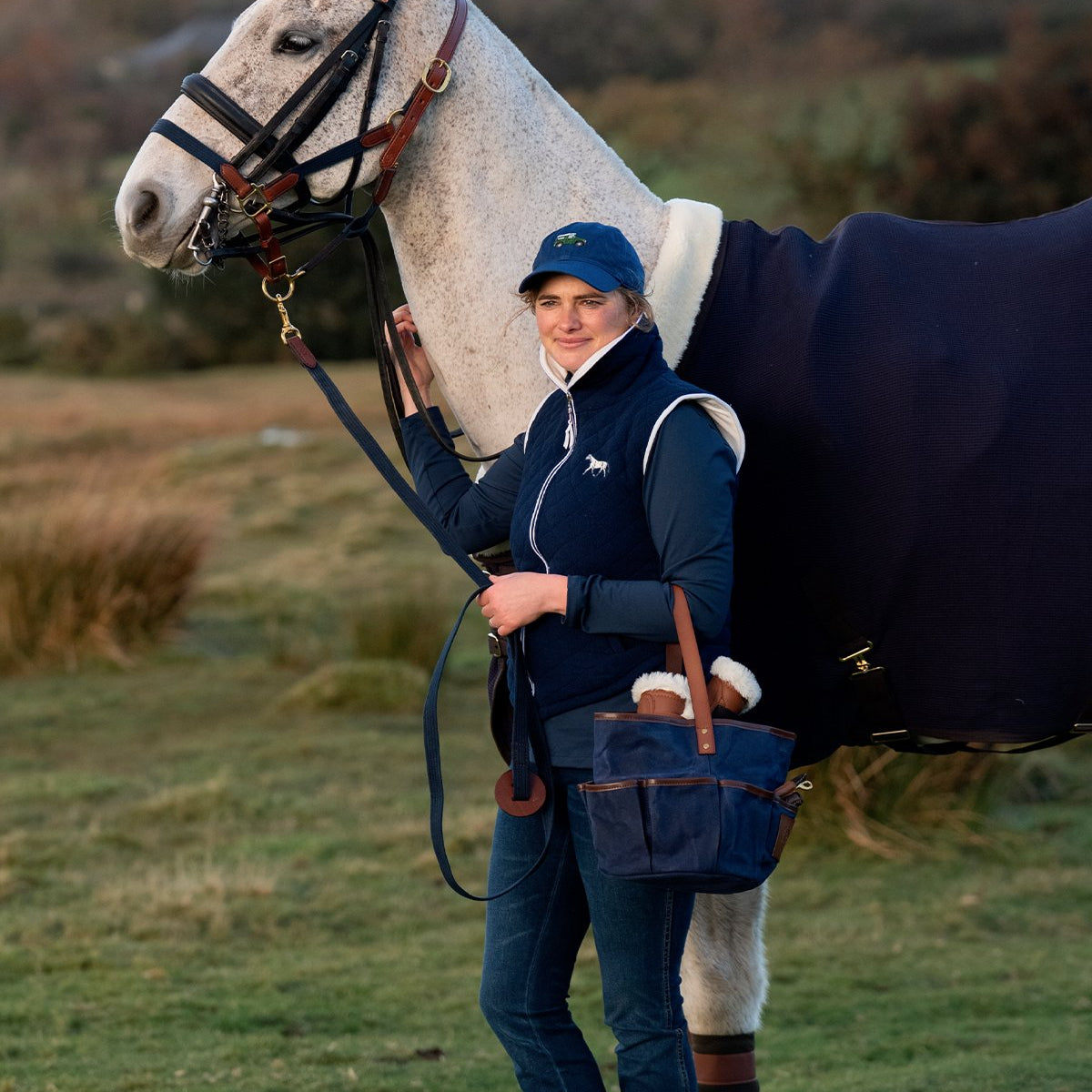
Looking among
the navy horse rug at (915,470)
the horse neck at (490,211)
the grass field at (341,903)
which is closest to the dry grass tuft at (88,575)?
the grass field at (341,903)

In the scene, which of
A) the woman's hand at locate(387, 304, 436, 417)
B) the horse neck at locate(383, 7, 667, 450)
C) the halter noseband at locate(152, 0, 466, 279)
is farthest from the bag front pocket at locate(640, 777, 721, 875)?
the halter noseband at locate(152, 0, 466, 279)

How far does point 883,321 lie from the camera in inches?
107

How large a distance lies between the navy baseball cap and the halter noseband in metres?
0.47

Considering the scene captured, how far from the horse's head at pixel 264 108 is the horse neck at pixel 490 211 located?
0.34 ft

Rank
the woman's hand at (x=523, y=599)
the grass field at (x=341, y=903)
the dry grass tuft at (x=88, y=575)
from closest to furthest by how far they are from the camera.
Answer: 1. the woman's hand at (x=523, y=599)
2. the grass field at (x=341, y=903)
3. the dry grass tuft at (x=88, y=575)

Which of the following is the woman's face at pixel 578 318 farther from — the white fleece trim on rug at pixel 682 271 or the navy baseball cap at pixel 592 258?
the white fleece trim on rug at pixel 682 271

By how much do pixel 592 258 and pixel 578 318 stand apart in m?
0.09

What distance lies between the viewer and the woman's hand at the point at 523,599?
→ 2.31 m

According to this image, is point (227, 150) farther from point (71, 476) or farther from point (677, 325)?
point (71, 476)

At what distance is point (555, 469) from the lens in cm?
241

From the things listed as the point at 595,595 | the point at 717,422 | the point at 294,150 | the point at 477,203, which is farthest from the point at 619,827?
the point at 294,150

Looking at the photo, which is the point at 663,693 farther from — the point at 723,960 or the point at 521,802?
the point at 723,960

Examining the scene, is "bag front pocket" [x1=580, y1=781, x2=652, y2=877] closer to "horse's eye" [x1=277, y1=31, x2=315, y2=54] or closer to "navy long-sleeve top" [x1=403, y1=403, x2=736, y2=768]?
"navy long-sleeve top" [x1=403, y1=403, x2=736, y2=768]

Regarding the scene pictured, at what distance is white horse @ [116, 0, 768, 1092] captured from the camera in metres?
2.70
